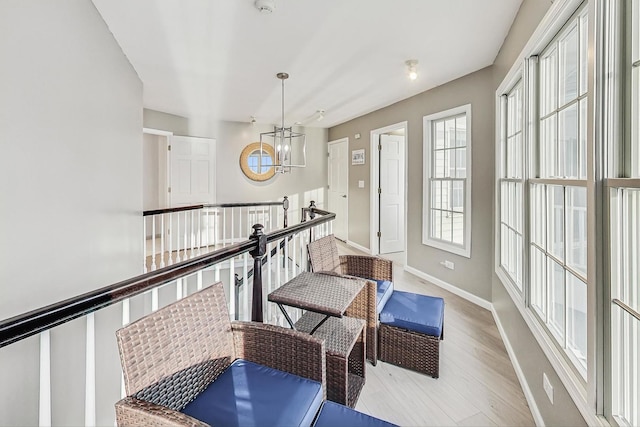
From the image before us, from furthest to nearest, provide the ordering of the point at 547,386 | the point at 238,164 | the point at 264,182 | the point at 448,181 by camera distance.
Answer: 1. the point at 264,182
2. the point at 238,164
3. the point at 448,181
4. the point at 547,386

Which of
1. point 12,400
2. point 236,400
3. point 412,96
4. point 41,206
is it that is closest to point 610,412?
point 236,400

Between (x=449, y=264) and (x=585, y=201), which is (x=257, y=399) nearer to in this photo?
(x=585, y=201)

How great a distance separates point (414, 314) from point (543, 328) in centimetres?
81

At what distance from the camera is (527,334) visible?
2049mm

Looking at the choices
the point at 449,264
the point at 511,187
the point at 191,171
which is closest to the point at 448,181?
the point at 449,264

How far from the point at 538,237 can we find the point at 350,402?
158cm

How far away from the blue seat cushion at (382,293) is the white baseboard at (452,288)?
1.47m

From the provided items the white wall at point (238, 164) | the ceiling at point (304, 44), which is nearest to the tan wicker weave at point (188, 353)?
the ceiling at point (304, 44)

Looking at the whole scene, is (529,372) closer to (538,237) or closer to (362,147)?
(538,237)

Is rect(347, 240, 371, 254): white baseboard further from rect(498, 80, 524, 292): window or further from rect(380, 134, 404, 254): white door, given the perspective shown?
rect(498, 80, 524, 292): window

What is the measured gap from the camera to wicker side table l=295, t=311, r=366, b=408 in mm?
1706

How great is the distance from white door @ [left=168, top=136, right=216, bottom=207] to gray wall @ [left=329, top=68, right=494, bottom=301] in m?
3.01

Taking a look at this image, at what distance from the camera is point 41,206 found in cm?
167

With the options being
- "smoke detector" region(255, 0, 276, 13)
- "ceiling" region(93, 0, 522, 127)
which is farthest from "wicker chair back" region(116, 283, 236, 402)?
"ceiling" region(93, 0, 522, 127)
